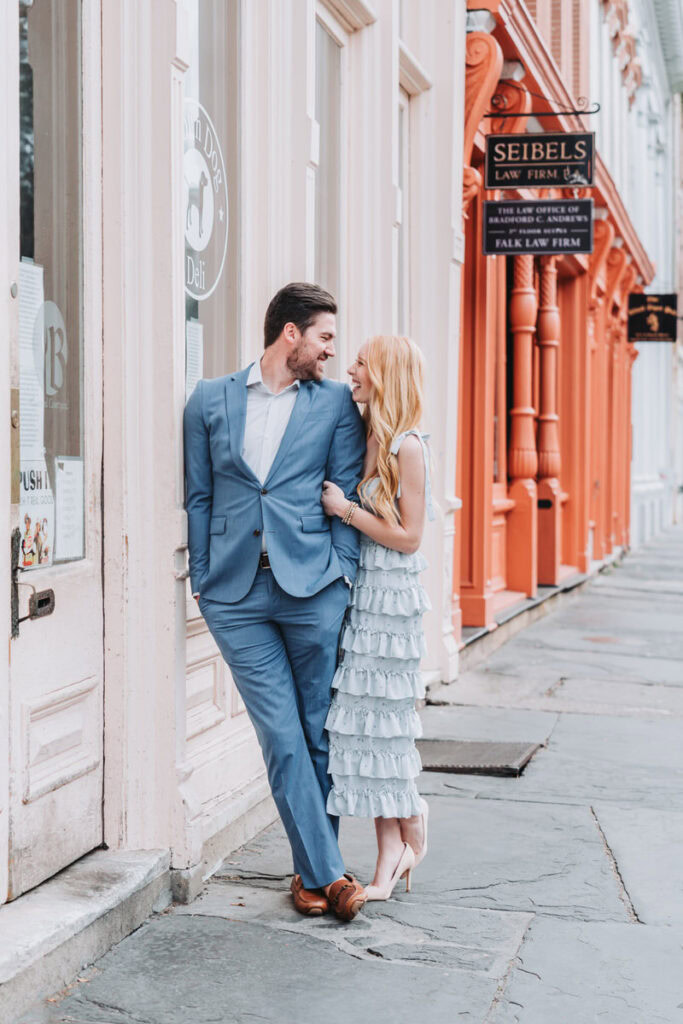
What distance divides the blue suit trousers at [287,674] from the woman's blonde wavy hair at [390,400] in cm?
33

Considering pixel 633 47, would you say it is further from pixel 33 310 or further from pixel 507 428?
pixel 33 310

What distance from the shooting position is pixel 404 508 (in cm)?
425

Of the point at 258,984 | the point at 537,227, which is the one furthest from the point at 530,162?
the point at 258,984

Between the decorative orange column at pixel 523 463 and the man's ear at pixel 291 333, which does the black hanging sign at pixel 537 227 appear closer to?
the decorative orange column at pixel 523 463

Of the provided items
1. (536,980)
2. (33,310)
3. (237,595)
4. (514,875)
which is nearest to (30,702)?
(237,595)

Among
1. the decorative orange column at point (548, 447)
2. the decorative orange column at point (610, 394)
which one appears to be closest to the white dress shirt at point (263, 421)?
the decorative orange column at point (548, 447)

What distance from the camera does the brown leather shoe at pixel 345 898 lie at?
13.5 feet

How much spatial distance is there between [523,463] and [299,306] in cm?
868

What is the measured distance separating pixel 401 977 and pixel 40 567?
1.59 m

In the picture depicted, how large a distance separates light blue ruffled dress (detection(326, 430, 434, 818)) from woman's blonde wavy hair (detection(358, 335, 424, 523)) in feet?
0.14

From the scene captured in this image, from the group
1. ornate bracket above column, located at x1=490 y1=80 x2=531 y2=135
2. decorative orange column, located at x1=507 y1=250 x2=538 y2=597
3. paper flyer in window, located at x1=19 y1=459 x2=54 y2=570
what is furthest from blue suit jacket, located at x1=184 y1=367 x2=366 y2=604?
→ decorative orange column, located at x1=507 y1=250 x2=538 y2=597

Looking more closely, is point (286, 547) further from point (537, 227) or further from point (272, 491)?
point (537, 227)

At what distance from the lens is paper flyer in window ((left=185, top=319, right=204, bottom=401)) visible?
4.82 m

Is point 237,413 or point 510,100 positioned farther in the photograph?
point 510,100
